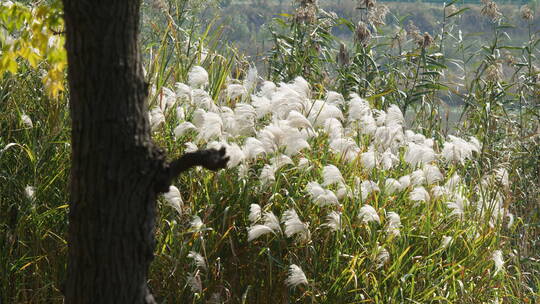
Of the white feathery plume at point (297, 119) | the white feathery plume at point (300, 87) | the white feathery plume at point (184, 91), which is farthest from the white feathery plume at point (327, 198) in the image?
the white feathery plume at point (184, 91)

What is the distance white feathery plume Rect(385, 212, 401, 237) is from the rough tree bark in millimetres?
1722

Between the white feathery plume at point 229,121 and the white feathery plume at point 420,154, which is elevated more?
the white feathery plume at point 229,121

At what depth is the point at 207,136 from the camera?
3586mm

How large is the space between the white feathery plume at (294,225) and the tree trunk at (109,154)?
131cm

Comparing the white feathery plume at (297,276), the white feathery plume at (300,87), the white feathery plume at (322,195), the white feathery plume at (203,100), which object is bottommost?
the white feathery plume at (297,276)

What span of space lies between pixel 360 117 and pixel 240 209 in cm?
97

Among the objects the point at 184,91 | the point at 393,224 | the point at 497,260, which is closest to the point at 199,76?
the point at 184,91

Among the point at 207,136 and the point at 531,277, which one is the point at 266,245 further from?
the point at 531,277

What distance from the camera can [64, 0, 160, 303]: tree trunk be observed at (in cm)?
190

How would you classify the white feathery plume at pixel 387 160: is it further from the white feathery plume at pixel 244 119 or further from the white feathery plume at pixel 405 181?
the white feathery plume at pixel 244 119

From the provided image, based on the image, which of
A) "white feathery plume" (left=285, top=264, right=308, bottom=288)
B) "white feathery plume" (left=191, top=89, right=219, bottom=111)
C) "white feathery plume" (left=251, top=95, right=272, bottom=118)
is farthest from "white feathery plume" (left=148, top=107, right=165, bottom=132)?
"white feathery plume" (left=285, top=264, right=308, bottom=288)

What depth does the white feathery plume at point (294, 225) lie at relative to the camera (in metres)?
3.28

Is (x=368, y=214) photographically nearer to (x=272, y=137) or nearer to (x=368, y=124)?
(x=272, y=137)

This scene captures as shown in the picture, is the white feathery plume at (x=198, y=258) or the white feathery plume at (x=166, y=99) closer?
the white feathery plume at (x=198, y=258)
